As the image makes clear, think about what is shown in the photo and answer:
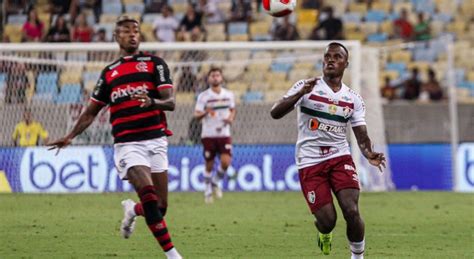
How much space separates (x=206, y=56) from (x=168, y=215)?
27.6ft

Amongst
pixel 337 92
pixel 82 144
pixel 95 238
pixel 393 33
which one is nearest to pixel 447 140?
pixel 393 33

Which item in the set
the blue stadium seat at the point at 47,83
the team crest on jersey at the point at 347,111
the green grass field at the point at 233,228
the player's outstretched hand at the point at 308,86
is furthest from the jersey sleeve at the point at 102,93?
the blue stadium seat at the point at 47,83

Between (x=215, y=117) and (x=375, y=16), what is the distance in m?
11.2

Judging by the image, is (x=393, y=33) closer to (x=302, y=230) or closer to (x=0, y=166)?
(x=0, y=166)

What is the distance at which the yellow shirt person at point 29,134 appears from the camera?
22.5 metres

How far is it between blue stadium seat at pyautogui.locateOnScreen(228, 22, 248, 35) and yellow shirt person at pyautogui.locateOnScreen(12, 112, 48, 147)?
8726 millimetres

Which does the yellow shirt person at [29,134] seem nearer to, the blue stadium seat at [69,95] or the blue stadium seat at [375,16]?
the blue stadium seat at [69,95]

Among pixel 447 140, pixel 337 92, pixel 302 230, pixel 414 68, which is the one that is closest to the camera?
pixel 337 92

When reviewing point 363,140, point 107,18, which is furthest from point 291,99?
point 107,18

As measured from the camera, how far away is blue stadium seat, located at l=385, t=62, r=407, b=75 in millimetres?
29594

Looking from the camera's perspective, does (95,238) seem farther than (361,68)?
No

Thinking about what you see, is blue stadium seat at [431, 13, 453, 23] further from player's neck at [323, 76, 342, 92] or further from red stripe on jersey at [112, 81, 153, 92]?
red stripe on jersey at [112, 81, 153, 92]

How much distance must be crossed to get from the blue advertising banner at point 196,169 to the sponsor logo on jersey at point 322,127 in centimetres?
1296

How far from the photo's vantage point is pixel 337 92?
35.1 ft
